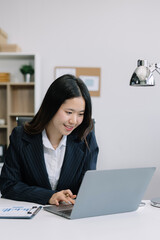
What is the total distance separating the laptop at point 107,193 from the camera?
1280 mm

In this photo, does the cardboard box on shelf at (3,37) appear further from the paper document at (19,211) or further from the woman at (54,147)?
the paper document at (19,211)

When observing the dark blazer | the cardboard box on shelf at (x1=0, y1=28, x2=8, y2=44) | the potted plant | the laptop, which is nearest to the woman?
the dark blazer

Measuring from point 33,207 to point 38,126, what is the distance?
1.55 ft

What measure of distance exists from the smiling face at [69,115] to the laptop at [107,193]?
0.40 m

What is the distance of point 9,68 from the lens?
3973 mm

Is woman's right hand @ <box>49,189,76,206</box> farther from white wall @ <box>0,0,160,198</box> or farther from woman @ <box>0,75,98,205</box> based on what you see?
white wall @ <box>0,0,160,198</box>

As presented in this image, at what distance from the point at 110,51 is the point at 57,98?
2338 millimetres

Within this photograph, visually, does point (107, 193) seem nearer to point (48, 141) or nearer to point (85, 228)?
point (85, 228)

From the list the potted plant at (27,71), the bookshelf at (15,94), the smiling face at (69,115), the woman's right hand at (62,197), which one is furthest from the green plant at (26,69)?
the woman's right hand at (62,197)

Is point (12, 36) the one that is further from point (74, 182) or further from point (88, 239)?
A: point (88, 239)

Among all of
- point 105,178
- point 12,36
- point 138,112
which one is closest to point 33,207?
point 105,178

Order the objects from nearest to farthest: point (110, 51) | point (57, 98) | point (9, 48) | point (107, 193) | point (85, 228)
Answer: point (85, 228) → point (107, 193) → point (57, 98) → point (9, 48) → point (110, 51)

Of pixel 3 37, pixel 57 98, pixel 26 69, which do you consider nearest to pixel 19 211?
pixel 57 98

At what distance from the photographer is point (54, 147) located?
1.83 metres
